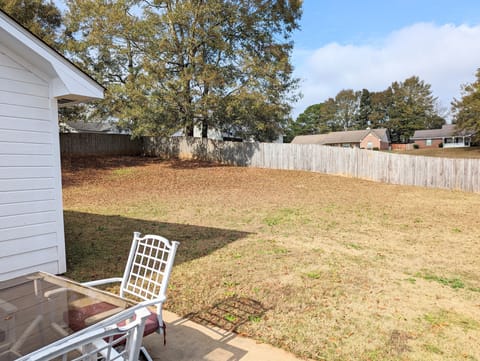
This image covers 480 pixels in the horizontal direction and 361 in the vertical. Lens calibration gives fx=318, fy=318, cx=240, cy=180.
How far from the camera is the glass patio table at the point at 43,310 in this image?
5.83ft

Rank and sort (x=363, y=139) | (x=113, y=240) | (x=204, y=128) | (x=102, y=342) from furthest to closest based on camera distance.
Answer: (x=363, y=139) < (x=204, y=128) < (x=113, y=240) < (x=102, y=342)

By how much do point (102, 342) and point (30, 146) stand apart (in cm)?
309

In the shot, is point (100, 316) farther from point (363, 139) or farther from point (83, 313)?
point (363, 139)

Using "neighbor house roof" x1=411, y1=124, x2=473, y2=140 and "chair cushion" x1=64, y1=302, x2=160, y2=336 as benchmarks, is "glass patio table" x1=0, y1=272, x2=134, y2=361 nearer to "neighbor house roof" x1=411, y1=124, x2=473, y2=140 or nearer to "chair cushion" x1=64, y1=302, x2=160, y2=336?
"chair cushion" x1=64, y1=302, x2=160, y2=336

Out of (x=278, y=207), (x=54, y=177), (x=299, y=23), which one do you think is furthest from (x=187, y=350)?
(x=299, y=23)

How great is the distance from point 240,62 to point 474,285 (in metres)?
15.1

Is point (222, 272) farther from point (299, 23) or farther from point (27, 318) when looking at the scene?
point (299, 23)

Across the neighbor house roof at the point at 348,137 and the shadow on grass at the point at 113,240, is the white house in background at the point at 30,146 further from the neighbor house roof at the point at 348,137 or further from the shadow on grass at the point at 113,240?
the neighbor house roof at the point at 348,137

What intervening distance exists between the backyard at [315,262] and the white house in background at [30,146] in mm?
629

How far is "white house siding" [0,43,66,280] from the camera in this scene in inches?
143

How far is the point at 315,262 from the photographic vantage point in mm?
4738

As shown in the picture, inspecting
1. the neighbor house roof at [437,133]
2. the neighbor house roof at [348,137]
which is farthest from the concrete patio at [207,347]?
the neighbor house roof at [437,133]

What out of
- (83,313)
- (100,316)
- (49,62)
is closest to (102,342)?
(100,316)

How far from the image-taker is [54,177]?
407 cm
